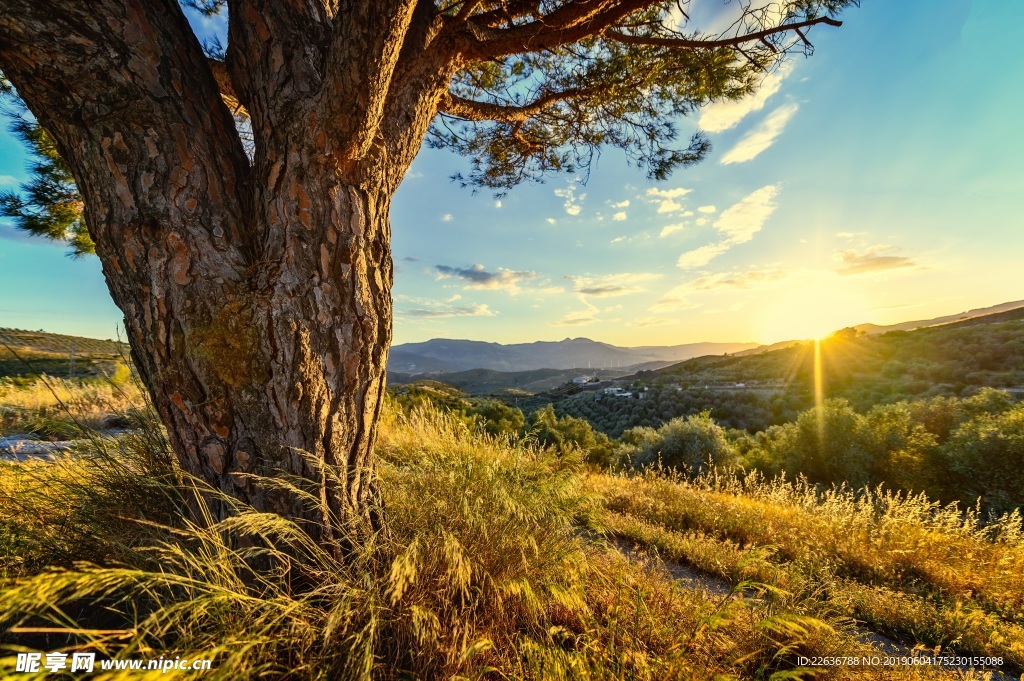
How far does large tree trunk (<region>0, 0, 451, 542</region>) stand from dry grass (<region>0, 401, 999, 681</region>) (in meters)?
0.30

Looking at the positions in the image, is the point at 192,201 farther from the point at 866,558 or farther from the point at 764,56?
the point at 866,558

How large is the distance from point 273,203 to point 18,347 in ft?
5.44

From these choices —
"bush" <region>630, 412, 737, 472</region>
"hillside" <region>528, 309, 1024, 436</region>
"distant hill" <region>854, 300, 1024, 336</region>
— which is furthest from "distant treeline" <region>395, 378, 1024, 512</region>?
"distant hill" <region>854, 300, 1024, 336</region>

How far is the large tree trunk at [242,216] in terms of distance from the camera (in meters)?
1.55

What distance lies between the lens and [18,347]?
1964mm

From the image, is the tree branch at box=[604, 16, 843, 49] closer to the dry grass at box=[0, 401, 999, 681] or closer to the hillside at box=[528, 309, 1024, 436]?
the dry grass at box=[0, 401, 999, 681]

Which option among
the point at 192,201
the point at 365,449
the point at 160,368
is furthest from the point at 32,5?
the point at 365,449

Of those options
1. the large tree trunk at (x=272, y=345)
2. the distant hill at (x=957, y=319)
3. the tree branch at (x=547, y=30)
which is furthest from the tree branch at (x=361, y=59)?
the distant hill at (x=957, y=319)

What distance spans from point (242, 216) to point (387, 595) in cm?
184

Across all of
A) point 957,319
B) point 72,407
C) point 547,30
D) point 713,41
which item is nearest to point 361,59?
point 547,30

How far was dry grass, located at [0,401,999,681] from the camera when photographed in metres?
1.27

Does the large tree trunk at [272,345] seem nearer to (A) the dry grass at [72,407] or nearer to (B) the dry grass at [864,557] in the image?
(A) the dry grass at [72,407]

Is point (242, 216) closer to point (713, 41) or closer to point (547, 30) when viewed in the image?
point (547, 30)

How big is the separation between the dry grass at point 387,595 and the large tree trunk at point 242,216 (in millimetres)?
303
